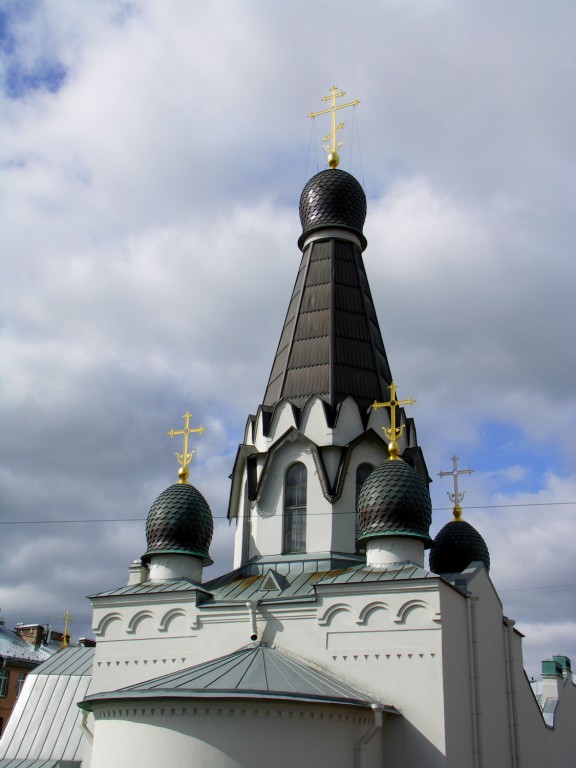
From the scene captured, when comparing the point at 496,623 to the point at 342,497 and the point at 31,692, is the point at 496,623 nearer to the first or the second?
the point at 342,497

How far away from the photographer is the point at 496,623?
51.7ft

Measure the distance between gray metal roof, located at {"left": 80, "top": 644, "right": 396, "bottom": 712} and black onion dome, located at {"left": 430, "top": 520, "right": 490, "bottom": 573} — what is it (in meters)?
6.22

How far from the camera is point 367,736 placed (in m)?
11.7

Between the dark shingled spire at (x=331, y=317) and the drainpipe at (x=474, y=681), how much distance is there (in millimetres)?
4621

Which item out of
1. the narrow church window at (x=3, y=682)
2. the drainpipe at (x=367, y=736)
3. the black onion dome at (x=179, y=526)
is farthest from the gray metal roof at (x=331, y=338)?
the narrow church window at (x=3, y=682)

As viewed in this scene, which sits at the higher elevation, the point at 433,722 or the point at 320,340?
the point at 320,340

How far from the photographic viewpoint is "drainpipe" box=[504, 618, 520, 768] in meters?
15.2

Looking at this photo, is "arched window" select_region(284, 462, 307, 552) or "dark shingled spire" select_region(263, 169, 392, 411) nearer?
"arched window" select_region(284, 462, 307, 552)

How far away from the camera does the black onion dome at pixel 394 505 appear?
14250 millimetres

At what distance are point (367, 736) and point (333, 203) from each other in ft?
39.0

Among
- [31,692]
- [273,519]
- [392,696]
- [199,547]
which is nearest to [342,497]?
[273,519]

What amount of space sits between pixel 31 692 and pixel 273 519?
24.1ft

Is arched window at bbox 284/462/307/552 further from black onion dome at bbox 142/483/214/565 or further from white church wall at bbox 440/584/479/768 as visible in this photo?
white church wall at bbox 440/584/479/768

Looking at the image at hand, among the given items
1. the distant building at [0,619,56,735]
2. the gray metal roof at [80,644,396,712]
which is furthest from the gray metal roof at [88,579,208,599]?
the distant building at [0,619,56,735]
